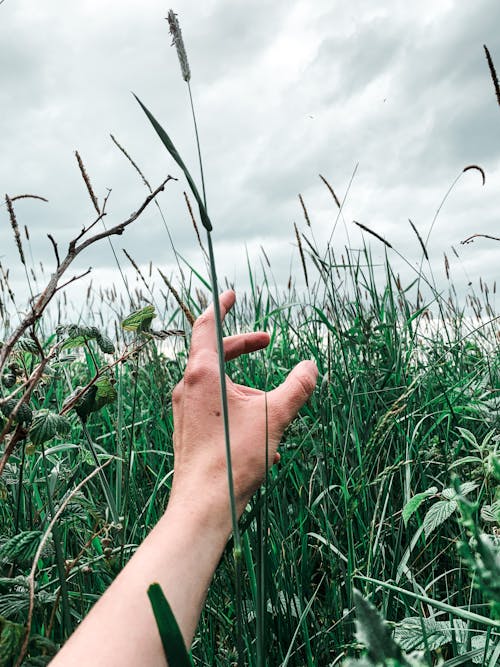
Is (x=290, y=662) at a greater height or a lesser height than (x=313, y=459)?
lesser

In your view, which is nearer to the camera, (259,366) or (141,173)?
(141,173)

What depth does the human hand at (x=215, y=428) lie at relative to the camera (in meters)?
1.03

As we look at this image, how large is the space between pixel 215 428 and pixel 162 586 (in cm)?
33

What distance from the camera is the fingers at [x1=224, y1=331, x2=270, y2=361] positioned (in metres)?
1.37

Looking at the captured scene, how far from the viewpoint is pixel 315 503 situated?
1487 mm

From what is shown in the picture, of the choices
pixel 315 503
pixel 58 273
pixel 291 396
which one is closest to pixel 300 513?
pixel 315 503

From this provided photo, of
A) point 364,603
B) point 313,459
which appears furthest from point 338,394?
point 364,603

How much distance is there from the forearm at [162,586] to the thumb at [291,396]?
25cm

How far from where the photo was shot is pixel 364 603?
30cm

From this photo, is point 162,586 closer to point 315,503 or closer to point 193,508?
point 193,508

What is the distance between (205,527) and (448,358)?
2.08 metres

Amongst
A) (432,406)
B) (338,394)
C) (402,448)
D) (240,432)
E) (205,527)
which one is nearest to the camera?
(205,527)

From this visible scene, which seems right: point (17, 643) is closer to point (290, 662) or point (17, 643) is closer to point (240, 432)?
point (240, 432)

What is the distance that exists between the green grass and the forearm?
0.09m
